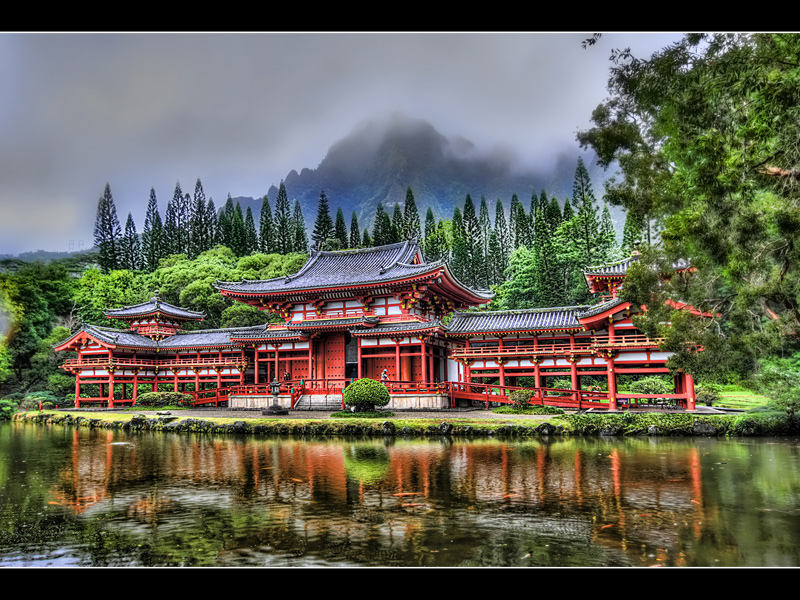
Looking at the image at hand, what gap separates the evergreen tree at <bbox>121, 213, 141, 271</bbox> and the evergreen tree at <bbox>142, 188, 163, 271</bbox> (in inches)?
47.2

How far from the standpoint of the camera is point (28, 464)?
14758 mm

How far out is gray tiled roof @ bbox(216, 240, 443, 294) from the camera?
30156 mm

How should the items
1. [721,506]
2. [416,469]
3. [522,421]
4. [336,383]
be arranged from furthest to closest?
[336,383] → [522,421] → [416,469] → [721,506]

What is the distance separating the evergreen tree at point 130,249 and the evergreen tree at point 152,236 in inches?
47.2

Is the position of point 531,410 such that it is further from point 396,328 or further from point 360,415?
point 396,328

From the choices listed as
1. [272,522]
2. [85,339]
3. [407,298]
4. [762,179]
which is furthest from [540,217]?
[272,522]

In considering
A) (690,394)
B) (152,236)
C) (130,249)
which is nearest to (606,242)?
(690,394)

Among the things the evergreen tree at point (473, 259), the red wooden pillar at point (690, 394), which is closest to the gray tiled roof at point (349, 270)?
the red wooden pillar at point (690, 394)

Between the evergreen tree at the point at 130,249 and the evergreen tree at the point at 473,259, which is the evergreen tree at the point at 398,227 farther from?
the evergreen tree at the point at 130,249

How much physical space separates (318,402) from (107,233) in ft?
152

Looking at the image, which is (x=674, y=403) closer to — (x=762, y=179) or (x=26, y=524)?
(x=762, y=179)

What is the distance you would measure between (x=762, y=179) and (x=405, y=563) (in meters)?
8.00

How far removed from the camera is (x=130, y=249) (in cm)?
6209

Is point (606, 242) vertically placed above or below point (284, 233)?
below
